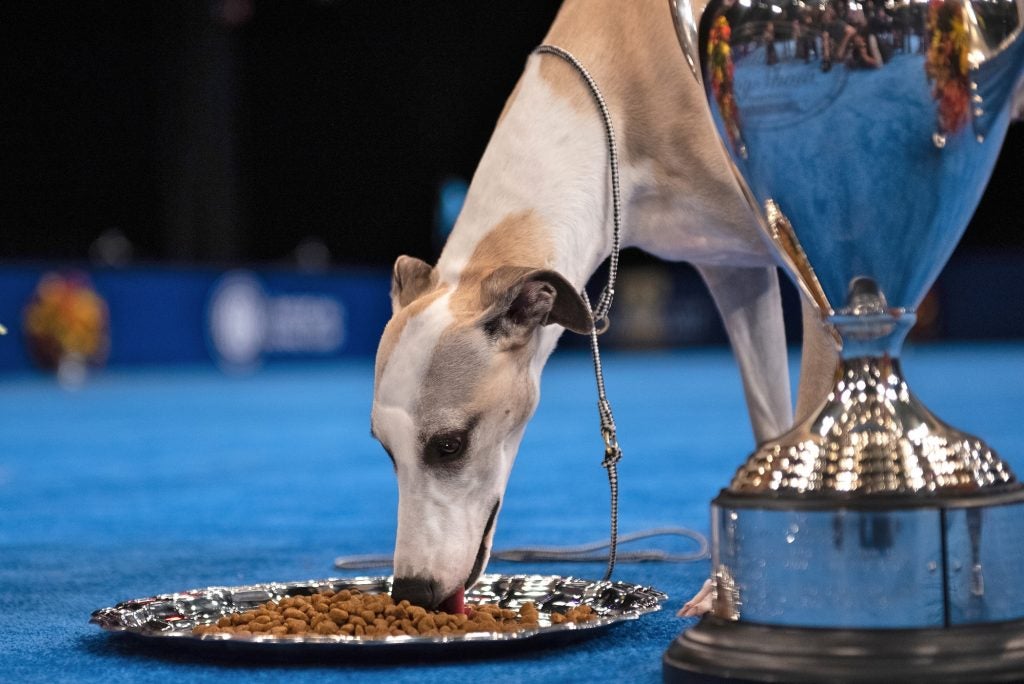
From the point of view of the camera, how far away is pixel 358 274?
1773 centimetres

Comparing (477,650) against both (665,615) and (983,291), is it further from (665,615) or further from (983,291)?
(983,291)

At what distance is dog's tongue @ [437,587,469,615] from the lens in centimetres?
246

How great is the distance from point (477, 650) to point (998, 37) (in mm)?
1166

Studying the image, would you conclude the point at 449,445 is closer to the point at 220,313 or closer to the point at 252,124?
the point at 220,313

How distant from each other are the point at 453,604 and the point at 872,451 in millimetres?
942

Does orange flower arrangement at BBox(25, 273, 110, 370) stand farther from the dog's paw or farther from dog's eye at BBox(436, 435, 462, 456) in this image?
the dog's paw

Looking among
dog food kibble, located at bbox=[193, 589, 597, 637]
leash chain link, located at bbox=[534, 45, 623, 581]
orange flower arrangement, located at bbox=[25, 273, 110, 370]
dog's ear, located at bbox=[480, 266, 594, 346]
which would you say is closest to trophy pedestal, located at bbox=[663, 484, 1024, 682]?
dog food kibble, located at bbox=[193, 589, 597, 637]

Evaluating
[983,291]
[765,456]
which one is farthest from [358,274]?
[765,456]

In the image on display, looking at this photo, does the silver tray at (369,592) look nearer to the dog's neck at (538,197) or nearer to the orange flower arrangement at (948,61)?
the dog's neck at (538,197)

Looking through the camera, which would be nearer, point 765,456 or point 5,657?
point 765,456

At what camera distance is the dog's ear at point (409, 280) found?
110 inches

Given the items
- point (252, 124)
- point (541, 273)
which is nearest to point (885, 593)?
point (541, 273)

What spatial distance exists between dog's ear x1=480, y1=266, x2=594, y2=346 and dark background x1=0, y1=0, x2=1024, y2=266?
17119 mm

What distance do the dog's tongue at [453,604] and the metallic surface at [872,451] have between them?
73 cm
